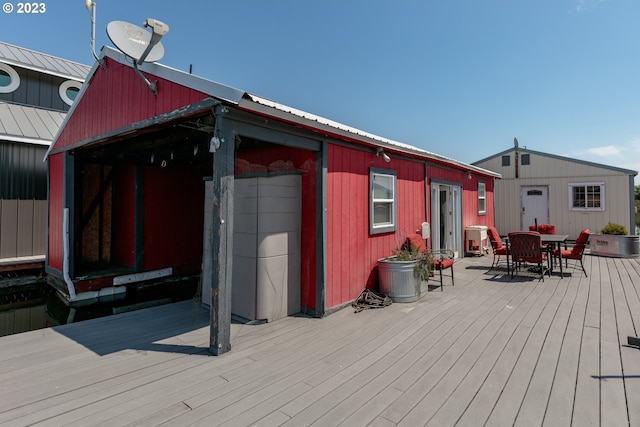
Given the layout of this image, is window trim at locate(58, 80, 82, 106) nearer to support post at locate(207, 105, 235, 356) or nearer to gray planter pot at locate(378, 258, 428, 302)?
support post at locate(207, 105, 235, 356)

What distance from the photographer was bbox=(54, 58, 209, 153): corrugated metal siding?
151 inches

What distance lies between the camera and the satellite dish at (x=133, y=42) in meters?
3.70

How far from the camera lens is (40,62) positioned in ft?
33.9

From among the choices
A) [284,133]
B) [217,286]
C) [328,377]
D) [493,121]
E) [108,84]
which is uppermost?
[493,121]

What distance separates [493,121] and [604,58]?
9.80ft

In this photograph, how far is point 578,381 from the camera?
2.58 meters

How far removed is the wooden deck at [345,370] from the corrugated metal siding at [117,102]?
2706 mm

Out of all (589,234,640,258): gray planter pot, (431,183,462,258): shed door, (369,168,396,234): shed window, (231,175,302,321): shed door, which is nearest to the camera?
(231,175,302,321): shed door

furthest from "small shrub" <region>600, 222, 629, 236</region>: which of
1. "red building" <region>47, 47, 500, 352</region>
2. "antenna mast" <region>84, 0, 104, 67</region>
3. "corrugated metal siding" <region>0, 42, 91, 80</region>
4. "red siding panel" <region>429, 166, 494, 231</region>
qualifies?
"corrugated metal siding" <region>0, 42, 91, 80</region>

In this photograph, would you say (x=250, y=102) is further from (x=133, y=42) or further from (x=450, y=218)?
(x=450, y=218)

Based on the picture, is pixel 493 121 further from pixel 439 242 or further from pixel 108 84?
pixel 108 84

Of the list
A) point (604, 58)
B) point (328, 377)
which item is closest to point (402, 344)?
point (328, 377)

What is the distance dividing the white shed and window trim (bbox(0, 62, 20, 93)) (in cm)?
1668

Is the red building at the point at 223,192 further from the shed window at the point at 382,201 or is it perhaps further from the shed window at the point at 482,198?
the shed window at the point at 482,198
